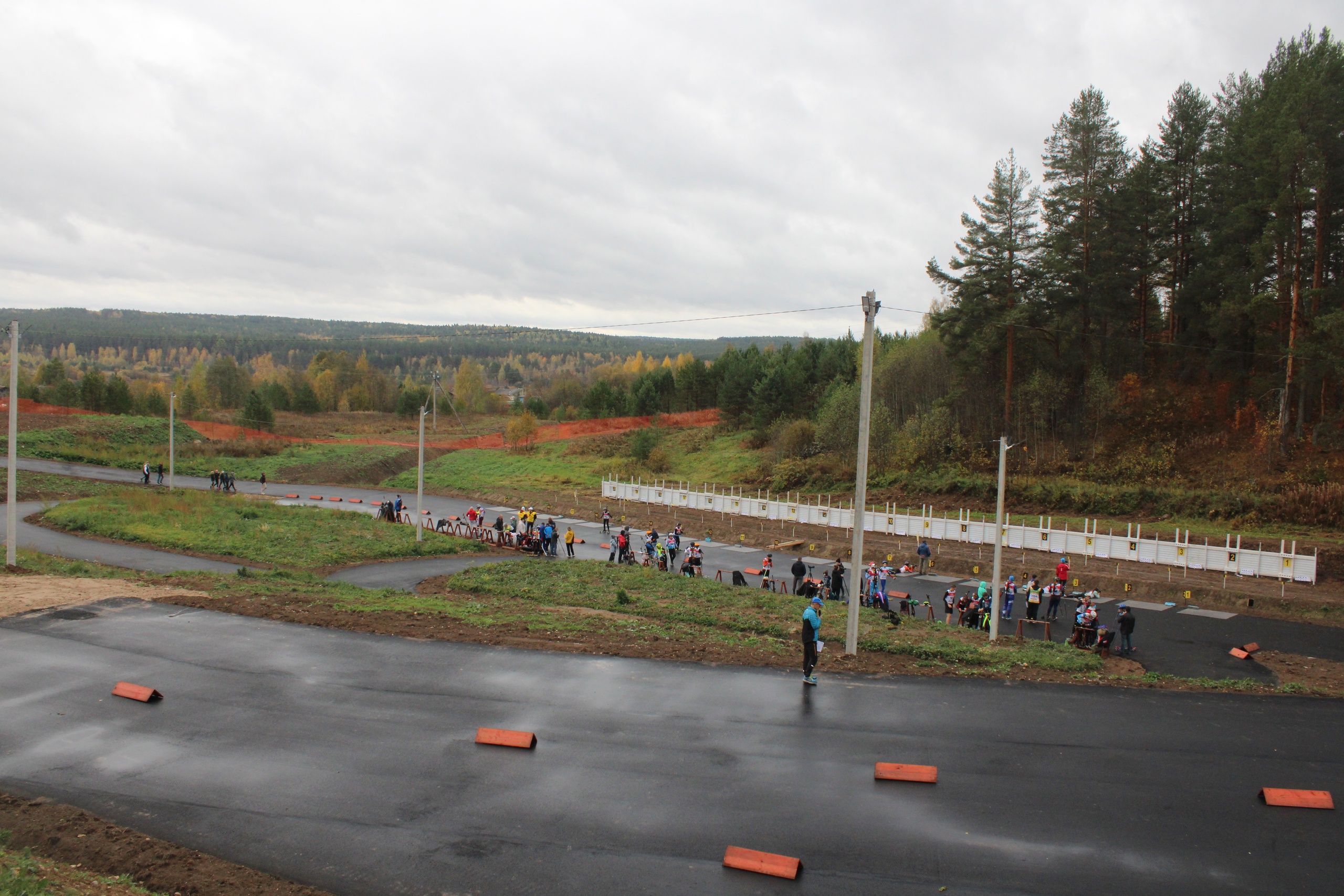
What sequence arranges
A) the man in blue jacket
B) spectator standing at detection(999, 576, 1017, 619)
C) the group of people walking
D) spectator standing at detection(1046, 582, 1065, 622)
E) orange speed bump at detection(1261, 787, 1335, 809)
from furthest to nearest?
1. the group of people walking
2. spectator standing at detection(999, 576, 1017, 619)
3. spectator standing at detection(1046, 582, 1065, 622)
4. the man in blue jacket
5. orange speed bump at detection(1261, 787, 1335, 809)

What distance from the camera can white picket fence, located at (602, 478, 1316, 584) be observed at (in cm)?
2966

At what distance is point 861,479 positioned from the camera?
1534 cm

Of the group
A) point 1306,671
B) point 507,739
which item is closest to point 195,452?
point 507,739

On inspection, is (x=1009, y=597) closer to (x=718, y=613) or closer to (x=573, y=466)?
(x=718, y=613)

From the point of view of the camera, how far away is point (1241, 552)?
29828mm

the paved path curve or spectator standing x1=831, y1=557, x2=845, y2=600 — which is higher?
spectator standing x1=831, y1=557, x2=845, y2=600

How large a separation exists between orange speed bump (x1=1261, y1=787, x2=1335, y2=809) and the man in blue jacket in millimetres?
6265

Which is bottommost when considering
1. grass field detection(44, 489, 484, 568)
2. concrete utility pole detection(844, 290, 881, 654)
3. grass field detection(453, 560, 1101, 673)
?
grass field detection(44, 489, 484, 568)

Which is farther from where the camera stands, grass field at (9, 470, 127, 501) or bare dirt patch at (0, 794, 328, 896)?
grass field at (9, 470, 127, 501)

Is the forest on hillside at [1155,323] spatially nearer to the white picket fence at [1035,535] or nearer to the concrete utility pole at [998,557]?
the white picket fence at [1035,535]

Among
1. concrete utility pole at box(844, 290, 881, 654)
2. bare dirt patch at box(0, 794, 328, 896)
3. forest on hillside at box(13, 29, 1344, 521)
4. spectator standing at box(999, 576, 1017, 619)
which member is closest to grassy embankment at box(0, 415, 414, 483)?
forest on hillside at box(13, 29, 1344, 521)

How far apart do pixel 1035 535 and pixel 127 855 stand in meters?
35.8

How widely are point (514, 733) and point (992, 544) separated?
33.3m

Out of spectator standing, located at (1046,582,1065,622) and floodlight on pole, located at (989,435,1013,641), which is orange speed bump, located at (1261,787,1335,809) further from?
spectator standing, located at (1046,582,1065,622)
